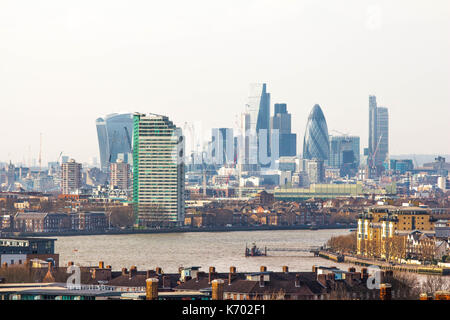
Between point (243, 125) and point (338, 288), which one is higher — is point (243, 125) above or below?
above

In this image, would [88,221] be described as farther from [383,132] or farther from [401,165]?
[383,132]

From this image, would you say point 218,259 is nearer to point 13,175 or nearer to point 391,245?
point 391,245

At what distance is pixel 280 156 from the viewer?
419 ft

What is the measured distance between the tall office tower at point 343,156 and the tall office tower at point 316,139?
3.17 m

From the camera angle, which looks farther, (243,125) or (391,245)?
(243,125)

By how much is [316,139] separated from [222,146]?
10.3 metres

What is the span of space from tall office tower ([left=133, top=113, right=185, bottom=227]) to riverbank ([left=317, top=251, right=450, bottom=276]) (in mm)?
21795

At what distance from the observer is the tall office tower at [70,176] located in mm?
80125

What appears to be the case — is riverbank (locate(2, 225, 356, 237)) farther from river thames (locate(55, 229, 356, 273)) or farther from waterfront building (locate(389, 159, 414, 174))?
waterfront building (locate(389, 159, 414, 174))

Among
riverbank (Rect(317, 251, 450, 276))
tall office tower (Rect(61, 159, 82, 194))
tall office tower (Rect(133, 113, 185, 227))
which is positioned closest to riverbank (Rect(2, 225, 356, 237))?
tall office tower (Rect(133, 113, 185, 227))

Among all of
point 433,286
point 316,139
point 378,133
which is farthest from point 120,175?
point 433,286

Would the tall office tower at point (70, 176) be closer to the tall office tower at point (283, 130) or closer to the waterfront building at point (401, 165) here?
the waterfront building at point (401, 165)
